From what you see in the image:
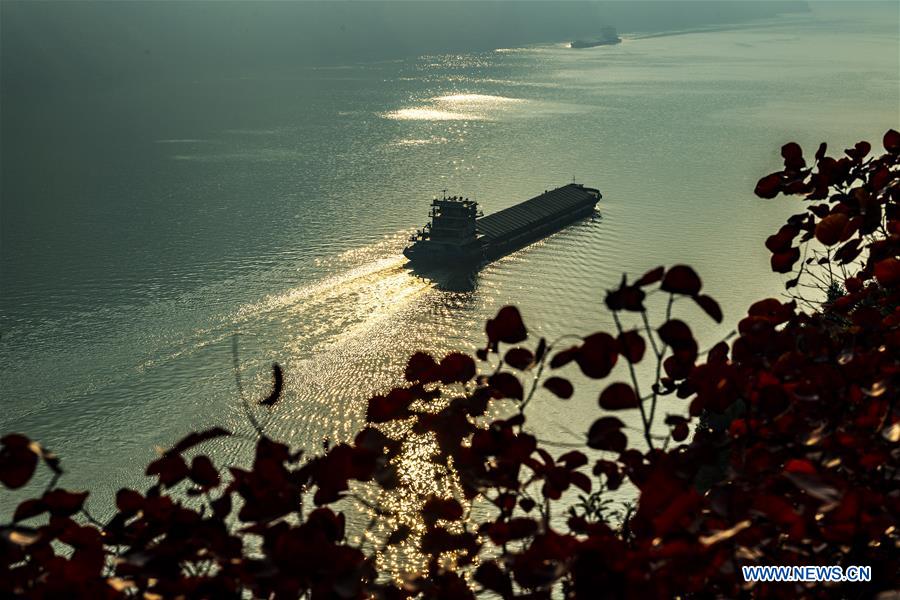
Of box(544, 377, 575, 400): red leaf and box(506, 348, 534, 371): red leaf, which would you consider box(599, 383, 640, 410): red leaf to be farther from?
box(506, 348, 534, 371): red leaf

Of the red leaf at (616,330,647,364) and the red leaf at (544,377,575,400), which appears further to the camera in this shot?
the red leaf at (544,377,575,400)

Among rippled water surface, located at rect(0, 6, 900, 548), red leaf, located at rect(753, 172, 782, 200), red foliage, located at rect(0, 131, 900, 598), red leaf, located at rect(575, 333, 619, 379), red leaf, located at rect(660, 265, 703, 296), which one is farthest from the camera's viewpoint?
rippled water surface, located at rect(0, 6, 900, 548)

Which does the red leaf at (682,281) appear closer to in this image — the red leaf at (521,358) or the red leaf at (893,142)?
the red leaf at (521,358)

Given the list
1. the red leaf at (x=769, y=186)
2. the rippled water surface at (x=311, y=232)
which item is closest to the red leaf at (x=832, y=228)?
Result: the red leaf at (x=769, y=186)

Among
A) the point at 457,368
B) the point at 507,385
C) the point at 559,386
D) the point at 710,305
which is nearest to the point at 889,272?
the point at 710,305

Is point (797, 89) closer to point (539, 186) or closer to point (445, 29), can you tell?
point (539, 186)

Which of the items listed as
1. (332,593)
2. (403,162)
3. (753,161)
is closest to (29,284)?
(403,162)

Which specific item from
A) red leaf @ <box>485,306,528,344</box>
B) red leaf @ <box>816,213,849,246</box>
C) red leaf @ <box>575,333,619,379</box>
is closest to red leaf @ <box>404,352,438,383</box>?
red leaf @ <box>485,306,528,344</box>
